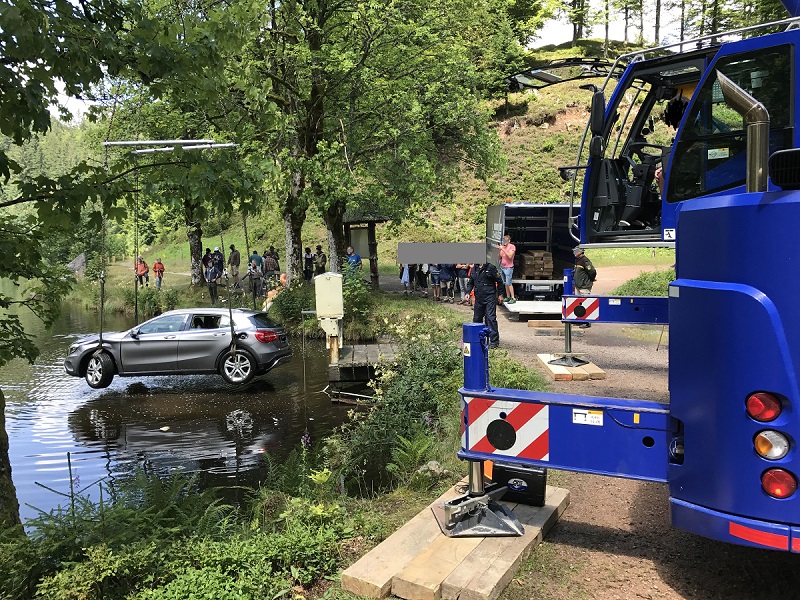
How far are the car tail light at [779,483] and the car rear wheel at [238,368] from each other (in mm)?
11903

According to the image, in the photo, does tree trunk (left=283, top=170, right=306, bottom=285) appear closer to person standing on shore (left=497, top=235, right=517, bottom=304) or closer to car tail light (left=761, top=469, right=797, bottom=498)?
person standing on shore (left=497, top=235, right=517, bottom=304)

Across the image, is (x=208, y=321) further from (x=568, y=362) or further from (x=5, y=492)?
(x=5, y=492)

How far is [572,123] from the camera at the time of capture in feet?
157

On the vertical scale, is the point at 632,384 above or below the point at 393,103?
below

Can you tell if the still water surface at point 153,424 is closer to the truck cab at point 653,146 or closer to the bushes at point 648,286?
the truck cab at point 653,146

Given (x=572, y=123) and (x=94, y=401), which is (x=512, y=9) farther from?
(x=94, y=401)

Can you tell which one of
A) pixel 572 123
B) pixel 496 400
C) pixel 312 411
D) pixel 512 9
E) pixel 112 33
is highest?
pixel 512 9

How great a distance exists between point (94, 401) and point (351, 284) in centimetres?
765

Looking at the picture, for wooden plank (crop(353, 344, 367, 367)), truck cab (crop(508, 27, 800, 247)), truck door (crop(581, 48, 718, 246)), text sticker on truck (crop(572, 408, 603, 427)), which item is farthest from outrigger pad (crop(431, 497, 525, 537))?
wooden plank (crop(353, 344, 367, 367))

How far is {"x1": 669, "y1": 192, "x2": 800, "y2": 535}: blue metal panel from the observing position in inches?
124

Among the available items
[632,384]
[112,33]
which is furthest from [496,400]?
[632,384]

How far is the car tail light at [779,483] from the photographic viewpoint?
316cm

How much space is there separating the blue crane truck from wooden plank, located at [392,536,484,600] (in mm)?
156

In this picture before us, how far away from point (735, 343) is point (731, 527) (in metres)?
0.93
